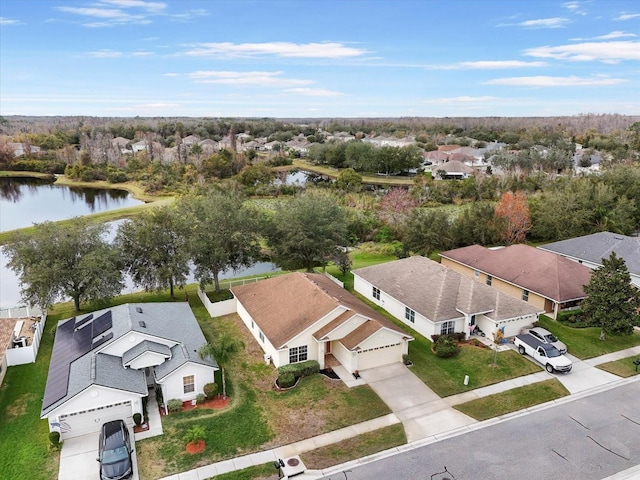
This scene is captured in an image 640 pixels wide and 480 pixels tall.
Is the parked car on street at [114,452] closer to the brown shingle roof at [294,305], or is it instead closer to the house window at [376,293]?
the brown shingle roof at [294,305]

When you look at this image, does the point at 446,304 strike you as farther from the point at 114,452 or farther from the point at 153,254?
the point at 153,254

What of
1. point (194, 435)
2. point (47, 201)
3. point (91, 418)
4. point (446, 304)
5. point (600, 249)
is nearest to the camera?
point (194, 435)

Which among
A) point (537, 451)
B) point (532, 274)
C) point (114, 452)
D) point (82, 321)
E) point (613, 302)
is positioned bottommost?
point (537, 451)

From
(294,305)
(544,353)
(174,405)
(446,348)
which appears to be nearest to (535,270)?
(544,353)

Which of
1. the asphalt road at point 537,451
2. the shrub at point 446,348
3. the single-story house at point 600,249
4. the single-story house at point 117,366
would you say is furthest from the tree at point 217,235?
the single-story house at point 600,249

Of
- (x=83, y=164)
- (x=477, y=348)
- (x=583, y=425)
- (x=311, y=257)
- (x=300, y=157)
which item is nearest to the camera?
(x=583, y=425)

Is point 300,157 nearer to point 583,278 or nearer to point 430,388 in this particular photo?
point 583,278

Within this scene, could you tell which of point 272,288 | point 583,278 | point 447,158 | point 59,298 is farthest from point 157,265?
point 447,158
